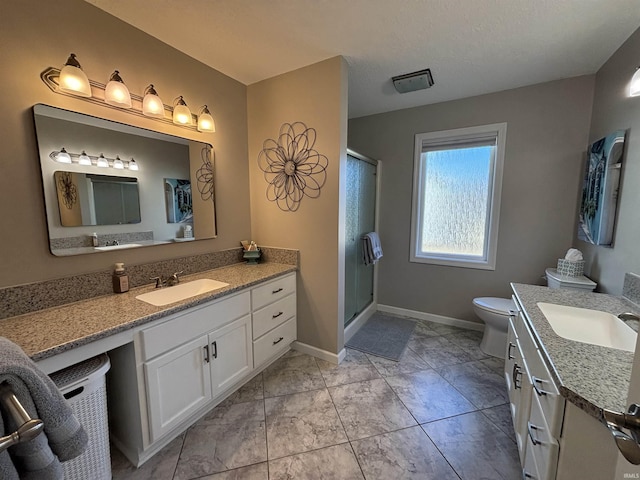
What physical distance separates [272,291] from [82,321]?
112 cm

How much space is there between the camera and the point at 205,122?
1.96 metres

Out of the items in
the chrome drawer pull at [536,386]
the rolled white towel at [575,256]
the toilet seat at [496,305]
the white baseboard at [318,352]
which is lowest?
the white baseboard at [318,352]

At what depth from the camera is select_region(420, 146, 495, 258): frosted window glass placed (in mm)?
2703

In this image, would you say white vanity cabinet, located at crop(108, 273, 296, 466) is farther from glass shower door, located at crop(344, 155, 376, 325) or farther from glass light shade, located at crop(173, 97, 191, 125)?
glass light shade, located at crop(173, 97, 191, 125)

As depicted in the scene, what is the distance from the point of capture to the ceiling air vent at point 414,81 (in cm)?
215

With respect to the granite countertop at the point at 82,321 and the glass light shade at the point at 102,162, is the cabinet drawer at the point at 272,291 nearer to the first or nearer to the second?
the granite countertop at the point at 82,321

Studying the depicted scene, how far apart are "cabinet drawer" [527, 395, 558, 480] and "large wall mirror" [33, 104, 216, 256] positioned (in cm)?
220

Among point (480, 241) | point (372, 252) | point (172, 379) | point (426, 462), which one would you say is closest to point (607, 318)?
point (426, 462)

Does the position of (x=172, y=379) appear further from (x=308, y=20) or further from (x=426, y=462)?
(x=308, y=20)

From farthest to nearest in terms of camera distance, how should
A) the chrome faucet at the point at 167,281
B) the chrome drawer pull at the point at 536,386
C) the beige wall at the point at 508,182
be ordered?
the beige wall at the point at 508,182, the chrome faucet at the point at 167,281, the chrome drawer pull at the point at 536,386

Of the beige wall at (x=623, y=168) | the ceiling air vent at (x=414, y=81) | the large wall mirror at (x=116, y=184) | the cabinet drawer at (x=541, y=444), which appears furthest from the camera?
the ceiling air vent at (x=414, y=81)

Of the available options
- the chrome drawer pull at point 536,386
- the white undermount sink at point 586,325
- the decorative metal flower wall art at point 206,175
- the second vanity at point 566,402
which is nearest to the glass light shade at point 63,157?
the decorative metal flower wall art at point 206,175

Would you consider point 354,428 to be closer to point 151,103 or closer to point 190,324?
point 190,324

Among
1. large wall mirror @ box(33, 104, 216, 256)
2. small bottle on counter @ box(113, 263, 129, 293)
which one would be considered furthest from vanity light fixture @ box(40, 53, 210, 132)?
small bottle on counter @ box(113, 263, 129, 293)
